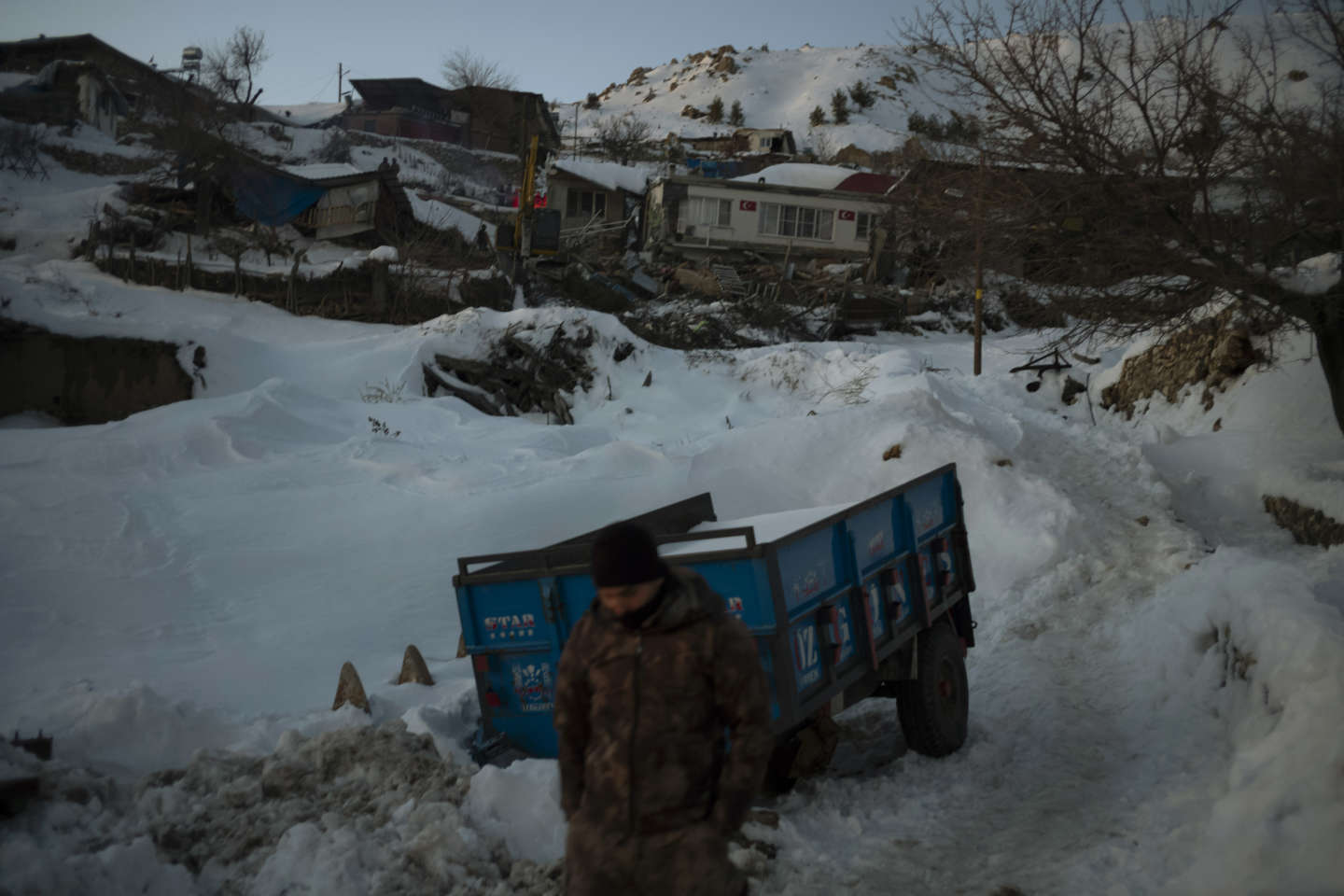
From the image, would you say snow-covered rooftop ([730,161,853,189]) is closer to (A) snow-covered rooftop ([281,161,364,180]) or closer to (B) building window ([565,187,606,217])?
(B) building window ([565,187,606,217])

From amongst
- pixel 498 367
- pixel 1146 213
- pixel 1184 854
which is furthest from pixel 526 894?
pixel 498 367

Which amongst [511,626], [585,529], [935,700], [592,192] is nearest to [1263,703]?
[935,700]

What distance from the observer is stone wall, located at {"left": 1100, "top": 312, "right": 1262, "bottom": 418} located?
14.5m

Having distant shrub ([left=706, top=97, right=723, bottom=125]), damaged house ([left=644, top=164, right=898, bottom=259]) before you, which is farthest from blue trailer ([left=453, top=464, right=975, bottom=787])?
distant shrub ([left=706, top=97, right=723, bottom=125])

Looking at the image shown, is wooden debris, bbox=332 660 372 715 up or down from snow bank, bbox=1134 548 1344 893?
down

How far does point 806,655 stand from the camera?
15.9 ft

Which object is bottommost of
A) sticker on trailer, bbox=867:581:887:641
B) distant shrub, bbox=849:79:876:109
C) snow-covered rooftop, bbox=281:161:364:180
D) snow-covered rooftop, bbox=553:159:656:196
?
sticker on trailer, bbox=867:581:887:641

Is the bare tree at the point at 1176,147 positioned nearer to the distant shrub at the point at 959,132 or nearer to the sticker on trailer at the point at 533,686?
the distant shrub at the point at 959,132

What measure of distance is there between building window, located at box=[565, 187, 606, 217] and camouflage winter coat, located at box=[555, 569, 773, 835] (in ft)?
144

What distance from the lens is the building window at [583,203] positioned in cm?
4534

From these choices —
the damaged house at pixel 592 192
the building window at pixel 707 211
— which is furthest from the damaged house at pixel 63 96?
the building window at pixel 707 211

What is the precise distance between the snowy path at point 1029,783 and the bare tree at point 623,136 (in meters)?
51.1

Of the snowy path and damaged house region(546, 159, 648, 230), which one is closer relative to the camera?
the snowy path

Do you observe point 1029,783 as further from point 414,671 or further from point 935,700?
point 414,671
